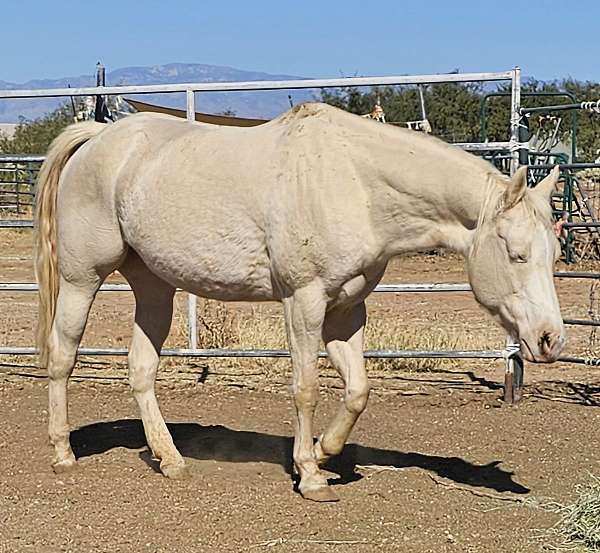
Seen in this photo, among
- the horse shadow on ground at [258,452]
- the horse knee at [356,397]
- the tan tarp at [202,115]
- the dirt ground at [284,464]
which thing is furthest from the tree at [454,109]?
the horse knee at [356,397]

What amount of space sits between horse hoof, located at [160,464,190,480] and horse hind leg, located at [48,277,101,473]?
0.54 metres

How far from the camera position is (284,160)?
4.57 meters

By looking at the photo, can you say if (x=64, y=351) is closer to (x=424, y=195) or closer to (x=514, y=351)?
(x=424, y=195)

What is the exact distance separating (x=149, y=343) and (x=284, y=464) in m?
1.01

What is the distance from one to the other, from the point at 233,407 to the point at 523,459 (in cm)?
220

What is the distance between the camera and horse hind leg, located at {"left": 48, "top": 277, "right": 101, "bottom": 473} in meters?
5.21

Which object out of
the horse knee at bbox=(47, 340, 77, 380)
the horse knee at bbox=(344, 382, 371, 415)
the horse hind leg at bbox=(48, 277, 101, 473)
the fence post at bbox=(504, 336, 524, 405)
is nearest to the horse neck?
the horse knee at bbox=(344, 382, 371, 415)

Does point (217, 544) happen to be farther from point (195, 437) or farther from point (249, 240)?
point (195, 437)

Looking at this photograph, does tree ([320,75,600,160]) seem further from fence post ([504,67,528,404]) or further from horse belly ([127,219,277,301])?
horse belly ([127,219,277,301])

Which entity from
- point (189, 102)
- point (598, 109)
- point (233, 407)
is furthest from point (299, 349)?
point (598, 109)

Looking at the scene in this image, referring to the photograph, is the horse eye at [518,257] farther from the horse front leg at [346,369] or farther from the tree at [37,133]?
the tree at [37,133]

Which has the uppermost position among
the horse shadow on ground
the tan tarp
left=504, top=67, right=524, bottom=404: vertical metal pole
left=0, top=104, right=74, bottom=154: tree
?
left=0, top=104, right=74, bottom=154: tree

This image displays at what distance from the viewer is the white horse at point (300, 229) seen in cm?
423

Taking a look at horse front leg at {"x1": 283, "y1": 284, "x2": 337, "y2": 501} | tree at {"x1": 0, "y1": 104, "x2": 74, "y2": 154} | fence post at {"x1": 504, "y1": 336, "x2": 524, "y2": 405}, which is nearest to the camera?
horse front leg at {"x1": 283, "y1": 284, "x2": 337, "y2": 501}
